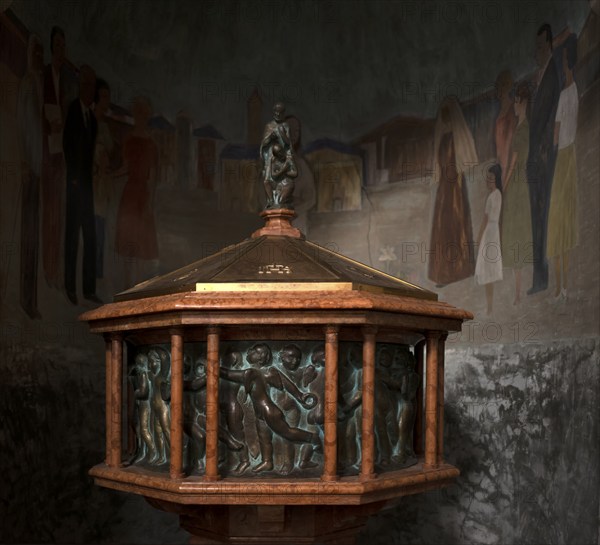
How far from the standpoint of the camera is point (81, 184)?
6723 millimetres

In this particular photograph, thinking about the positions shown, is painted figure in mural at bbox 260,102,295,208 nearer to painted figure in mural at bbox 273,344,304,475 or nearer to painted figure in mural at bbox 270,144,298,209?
painted figure in mural at bbox 270,144,298,209

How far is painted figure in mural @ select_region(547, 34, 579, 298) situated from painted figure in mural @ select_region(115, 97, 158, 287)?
393 cm

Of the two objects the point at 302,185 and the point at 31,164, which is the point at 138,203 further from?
the point at 302,185

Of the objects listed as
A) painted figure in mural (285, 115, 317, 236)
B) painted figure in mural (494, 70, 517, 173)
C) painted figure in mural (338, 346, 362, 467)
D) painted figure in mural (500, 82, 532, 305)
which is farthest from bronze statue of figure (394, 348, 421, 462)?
painted figure in mural (285, 115, 317, 236)

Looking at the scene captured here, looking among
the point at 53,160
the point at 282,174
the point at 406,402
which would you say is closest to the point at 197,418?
the point at 406,402

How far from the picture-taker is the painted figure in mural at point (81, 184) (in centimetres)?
650

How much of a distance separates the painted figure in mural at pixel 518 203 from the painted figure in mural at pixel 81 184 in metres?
3.93

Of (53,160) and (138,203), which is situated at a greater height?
(53,160)

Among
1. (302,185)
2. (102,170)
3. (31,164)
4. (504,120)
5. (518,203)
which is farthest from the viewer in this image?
(302,185)

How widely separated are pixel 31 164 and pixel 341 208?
11.1ft

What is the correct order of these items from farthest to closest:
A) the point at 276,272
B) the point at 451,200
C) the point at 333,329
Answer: the point at 451,200 < the point at 276,272 < the point at 333,329

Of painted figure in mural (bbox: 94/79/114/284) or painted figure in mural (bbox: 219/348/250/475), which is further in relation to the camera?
painted figure in mural (bbox: 94/79/114/284)

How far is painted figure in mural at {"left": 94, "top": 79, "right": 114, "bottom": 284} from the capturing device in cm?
689

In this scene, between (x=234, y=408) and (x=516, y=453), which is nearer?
(x=234, y=408)
